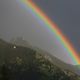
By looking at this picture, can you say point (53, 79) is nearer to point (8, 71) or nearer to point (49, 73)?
point (49, 73)

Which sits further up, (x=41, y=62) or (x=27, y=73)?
(x=41, y=62)

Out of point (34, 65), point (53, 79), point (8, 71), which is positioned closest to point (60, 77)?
point (53, 79)

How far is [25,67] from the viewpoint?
1641 inches

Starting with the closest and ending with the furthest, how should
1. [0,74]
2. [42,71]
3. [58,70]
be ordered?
[0,74]
[42,71]
[58,70]

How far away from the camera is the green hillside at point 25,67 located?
40.3m

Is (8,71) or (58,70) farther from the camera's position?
(58,70)

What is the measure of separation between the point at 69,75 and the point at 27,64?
6.62 meters

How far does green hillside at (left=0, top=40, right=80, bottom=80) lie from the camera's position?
40312mm

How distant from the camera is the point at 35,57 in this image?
146 ft

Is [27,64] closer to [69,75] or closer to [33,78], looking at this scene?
[33,78]

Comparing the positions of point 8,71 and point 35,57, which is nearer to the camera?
point 8,71

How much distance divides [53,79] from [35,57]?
4.76 metres

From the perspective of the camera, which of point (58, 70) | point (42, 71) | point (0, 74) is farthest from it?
point (58, 70)

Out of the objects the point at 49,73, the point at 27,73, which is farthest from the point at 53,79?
the point at 27,73
